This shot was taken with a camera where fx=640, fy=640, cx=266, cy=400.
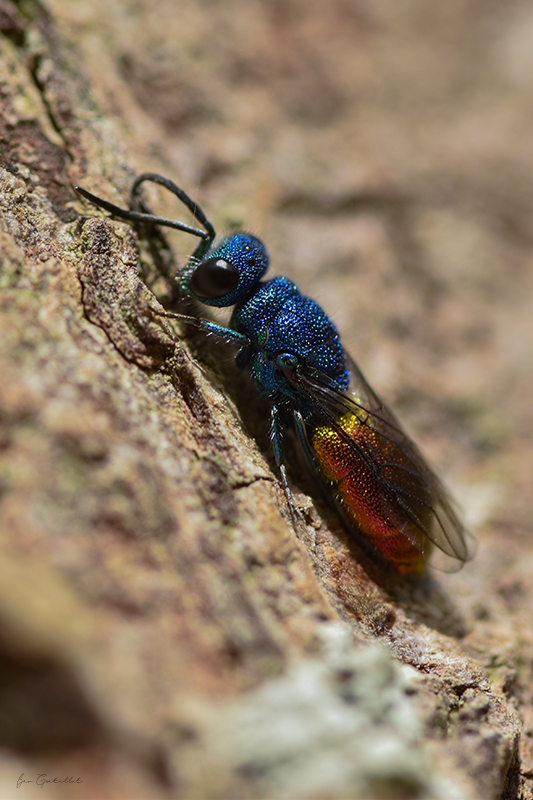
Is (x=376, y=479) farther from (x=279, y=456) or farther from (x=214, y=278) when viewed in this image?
(x=214, y=278)

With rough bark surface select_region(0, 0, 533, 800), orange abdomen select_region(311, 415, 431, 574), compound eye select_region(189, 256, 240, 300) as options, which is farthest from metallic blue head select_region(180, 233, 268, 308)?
orange abdomen select_region(311, 415, 431, 574)

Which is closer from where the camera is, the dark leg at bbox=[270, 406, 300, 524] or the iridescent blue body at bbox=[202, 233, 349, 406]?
the dark leg at bbox=[270, 406, 300, 524]

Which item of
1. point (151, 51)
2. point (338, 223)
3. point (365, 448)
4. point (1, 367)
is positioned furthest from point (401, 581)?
point (151, 51)
